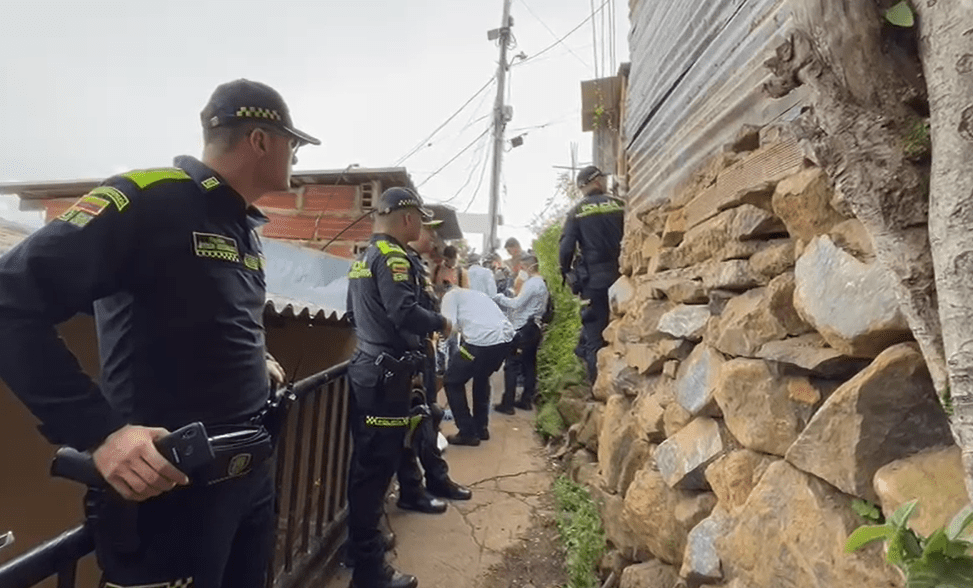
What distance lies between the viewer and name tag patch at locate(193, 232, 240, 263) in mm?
1579

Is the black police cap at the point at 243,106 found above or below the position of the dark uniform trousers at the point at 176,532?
above

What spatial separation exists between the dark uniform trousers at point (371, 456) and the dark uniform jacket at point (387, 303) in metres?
0.15

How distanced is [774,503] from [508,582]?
2153 mm

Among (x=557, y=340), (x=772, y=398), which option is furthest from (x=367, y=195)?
(x=772, y=398)

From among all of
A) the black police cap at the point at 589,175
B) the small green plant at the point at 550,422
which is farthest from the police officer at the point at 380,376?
the small green plant at the point at 550,422

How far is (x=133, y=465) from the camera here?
1270 mm

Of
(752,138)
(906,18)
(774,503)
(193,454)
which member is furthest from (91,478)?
(752,138)

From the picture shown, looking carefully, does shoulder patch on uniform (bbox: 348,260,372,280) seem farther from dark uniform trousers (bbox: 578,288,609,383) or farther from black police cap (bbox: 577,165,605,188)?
black police cap (bbox: 577,165,605,188)

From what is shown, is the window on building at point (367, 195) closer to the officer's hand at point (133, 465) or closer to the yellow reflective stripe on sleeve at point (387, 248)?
the yellow reflective stripe on sleeve at point (387, 248)

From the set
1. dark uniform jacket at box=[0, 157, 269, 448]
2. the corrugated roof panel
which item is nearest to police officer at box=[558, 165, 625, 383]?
the corrugated roof panel

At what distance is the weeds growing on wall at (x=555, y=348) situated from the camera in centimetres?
616

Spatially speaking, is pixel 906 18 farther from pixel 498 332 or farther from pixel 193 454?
pixel 498 332

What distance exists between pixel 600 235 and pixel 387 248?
237cm

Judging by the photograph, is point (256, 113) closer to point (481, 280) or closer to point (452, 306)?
point (452, 306)
